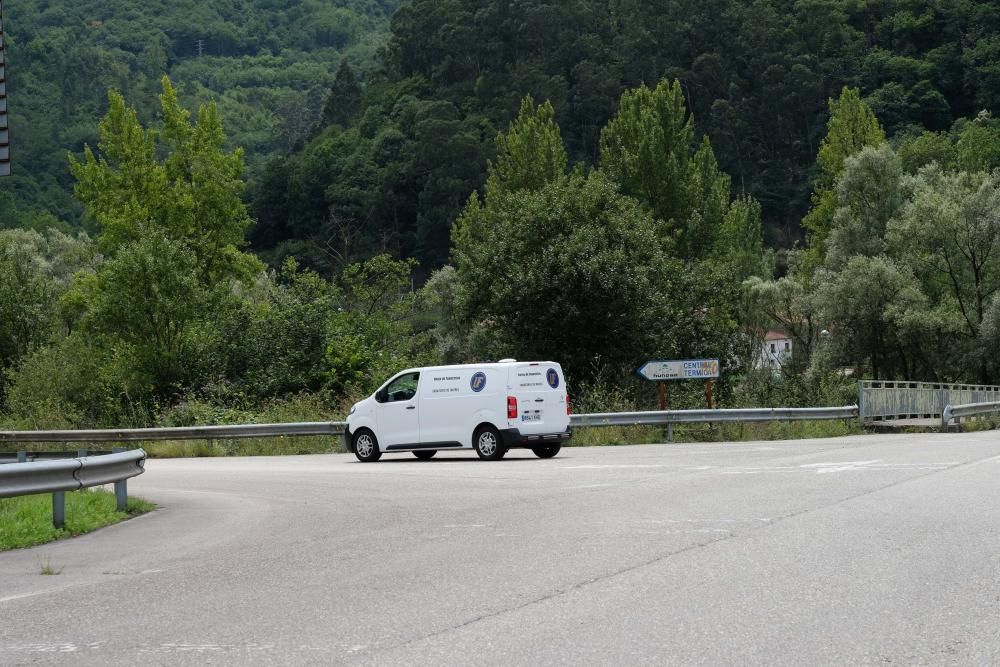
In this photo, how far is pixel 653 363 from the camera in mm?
31531

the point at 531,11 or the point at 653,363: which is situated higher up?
the point at 531,11

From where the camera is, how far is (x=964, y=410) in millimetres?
37000

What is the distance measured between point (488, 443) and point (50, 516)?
10675 millimetres

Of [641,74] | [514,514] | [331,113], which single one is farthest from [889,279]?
[331,113]

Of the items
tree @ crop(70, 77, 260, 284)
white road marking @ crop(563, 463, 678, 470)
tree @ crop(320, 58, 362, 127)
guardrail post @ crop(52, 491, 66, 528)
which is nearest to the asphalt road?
guardrail post @ crop(52, 491, 66, 528)

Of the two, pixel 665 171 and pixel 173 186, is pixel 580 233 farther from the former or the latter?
pixel 665 171

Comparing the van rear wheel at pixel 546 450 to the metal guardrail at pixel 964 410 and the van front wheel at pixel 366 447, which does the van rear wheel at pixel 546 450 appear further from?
the metal guardrail at pixel 964 410

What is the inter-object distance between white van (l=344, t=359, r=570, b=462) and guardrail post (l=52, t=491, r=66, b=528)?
10894 mm

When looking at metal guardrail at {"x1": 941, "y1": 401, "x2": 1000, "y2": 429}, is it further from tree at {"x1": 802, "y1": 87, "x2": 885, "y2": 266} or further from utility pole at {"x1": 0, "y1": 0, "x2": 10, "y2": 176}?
tree at {"x1": 802, "y1": 87, "x2": 885, "y2": 266}

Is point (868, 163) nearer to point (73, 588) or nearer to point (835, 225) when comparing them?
point (835, 225)

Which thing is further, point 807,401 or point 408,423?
point 807,401

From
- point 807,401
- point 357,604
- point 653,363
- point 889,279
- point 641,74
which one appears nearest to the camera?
point 357,604

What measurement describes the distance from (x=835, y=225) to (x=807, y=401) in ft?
132

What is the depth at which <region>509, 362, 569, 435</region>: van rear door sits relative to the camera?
2367 cm
